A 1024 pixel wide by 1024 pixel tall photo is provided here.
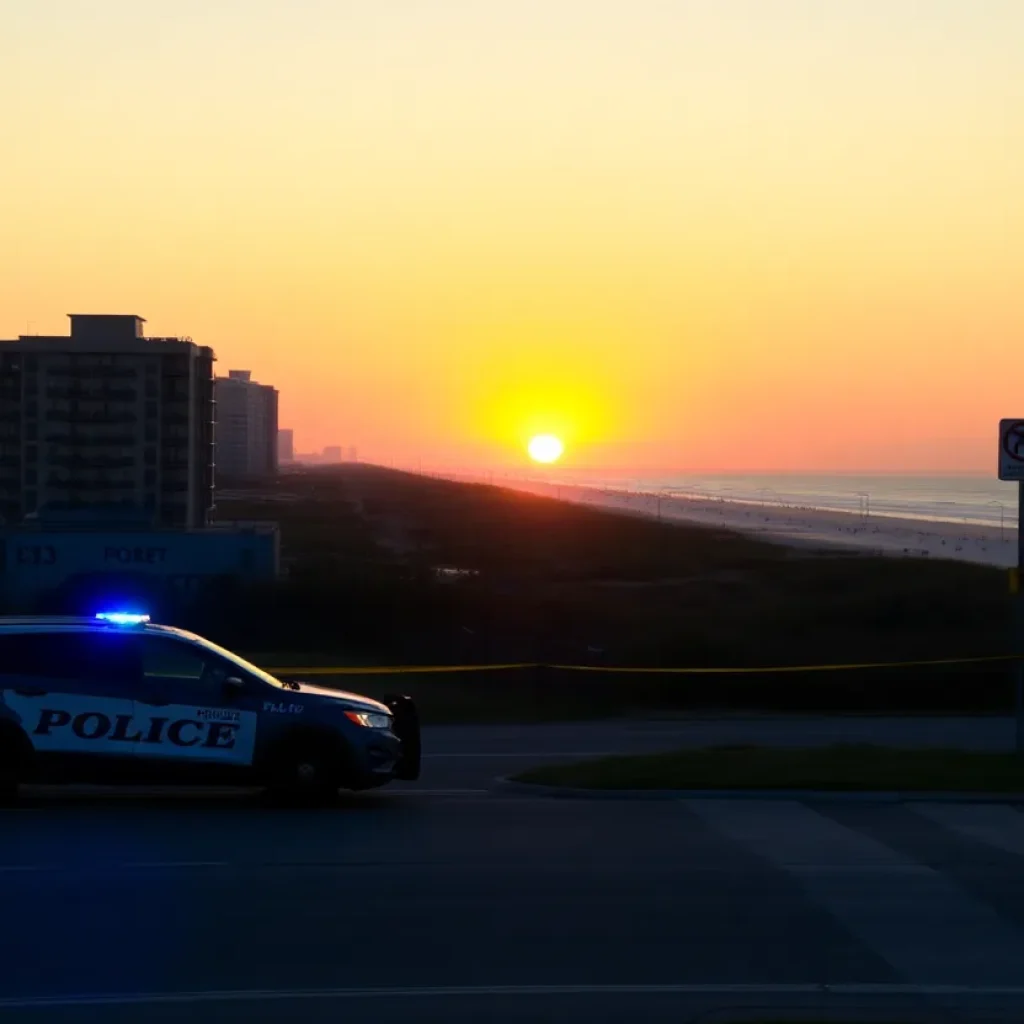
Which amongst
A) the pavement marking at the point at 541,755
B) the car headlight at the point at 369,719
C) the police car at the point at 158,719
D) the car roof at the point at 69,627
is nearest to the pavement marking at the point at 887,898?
the car headlight at the point at 369,719

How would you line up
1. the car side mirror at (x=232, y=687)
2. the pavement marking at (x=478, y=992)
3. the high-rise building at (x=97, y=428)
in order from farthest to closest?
1. the high-rise building at (x=97, y=428)
2. the car side mirror at (x=232, y=687)
3. the pavement marking at (x=478, y=992)

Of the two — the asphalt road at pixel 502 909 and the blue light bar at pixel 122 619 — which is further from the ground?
the blue light bar at pixel 122 619

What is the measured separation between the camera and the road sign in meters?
15.0

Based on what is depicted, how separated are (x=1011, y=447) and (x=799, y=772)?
4020 mm

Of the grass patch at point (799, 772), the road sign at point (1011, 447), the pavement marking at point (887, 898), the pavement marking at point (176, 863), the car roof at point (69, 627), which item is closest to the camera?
the pavement marking at point (887, 898)

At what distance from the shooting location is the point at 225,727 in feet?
42.1

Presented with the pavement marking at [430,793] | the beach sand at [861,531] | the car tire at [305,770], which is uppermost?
the car tire at [305,770]

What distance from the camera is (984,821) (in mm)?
12445

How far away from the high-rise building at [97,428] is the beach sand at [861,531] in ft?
125

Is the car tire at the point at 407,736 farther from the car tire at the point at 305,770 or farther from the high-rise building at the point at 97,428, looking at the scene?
the high-rise building at the point at 97,428

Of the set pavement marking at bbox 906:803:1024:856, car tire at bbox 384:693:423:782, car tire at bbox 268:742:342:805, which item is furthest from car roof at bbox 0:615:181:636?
pavement marking at bbox 906:803:1024:856

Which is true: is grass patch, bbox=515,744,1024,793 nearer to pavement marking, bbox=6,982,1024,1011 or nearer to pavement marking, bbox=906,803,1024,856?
pavement marking, bbox=906,803,1024,856

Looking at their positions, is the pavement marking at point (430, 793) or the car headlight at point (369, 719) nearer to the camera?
the car headlight at point (369, 719)

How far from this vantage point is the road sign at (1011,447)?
49.3ft
